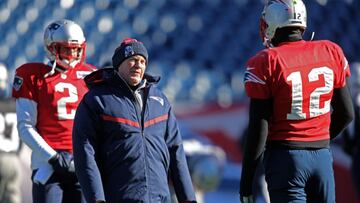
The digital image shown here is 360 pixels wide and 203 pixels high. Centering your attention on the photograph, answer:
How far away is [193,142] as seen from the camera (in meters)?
9.10

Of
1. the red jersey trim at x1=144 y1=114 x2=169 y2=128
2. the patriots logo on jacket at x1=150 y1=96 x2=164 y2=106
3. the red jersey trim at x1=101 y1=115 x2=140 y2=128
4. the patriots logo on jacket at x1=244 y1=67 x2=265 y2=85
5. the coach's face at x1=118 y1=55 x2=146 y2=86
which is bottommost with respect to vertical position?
the red jersey trim at x1=144 y1=114 x2=169 y2=128

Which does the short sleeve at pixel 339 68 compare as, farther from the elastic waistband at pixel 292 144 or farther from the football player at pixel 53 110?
the football player at pixel 53 110

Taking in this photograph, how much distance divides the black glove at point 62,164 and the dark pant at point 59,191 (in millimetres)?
46

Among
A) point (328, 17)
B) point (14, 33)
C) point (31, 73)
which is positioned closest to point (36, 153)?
point (31, 73)

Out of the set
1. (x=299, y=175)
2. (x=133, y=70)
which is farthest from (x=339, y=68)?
(x=133, y=70)

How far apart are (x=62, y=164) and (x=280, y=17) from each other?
1.46 m

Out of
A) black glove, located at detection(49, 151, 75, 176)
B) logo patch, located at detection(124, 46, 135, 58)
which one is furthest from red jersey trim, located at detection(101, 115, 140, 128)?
black glove, located at detection(49, 151, 75, 176)

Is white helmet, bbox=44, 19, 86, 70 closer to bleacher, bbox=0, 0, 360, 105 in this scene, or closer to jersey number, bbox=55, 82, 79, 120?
jersey number, bbox=55, 82, 79, 120

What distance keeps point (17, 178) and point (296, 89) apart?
450 centimetres

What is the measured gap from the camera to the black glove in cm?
539

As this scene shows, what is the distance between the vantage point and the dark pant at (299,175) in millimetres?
4621

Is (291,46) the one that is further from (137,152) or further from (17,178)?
(17,178)

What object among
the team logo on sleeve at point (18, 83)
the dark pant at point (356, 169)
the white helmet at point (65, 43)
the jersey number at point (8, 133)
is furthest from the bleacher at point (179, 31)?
the team logo on sleeve at point (18, 83)

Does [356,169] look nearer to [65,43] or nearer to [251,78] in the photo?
[65,43]
